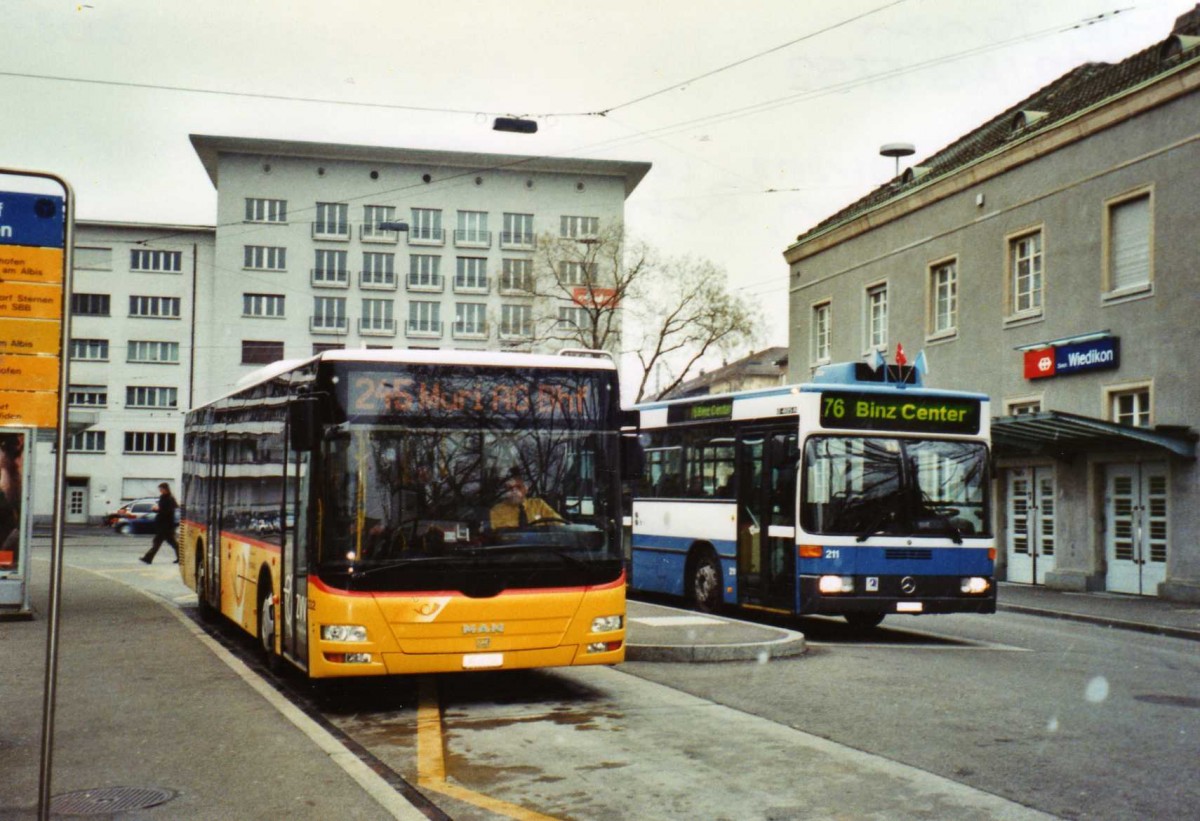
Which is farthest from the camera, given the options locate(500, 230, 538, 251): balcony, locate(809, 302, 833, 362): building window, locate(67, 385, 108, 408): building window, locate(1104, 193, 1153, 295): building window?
locate(500, 230, 538, 251): balcony

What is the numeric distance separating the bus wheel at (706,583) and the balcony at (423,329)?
2418 inches

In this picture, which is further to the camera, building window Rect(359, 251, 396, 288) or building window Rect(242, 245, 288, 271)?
building window Rect(359, 251, 396, 288)

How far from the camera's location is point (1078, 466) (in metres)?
24.6

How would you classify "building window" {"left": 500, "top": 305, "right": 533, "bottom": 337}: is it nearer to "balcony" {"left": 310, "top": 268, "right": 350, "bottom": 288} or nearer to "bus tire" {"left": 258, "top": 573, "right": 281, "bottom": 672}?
"balcony" {"left": 310, "top": 268, "right": 350, "bottom": 288}

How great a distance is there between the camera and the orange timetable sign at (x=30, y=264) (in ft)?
19.2

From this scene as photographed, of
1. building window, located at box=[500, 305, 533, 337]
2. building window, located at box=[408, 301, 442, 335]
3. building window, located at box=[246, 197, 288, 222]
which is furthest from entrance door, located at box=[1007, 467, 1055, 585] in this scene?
building window, located at box=[246, 197, 288, 222]

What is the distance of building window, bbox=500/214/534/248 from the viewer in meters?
78.6

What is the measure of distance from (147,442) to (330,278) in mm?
13674

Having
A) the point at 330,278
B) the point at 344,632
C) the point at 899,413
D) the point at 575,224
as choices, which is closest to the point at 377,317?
the point at 330,278

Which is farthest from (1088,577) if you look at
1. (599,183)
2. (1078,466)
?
(599,183)

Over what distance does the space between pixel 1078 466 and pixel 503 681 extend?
16.5m

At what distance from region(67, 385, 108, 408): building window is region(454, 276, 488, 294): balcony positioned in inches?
807

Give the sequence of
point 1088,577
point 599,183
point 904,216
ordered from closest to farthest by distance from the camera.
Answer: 1. point 1088,577
2. point 904,216
3. point 599,183

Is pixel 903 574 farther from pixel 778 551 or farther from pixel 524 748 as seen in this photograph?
pixel 524 748
